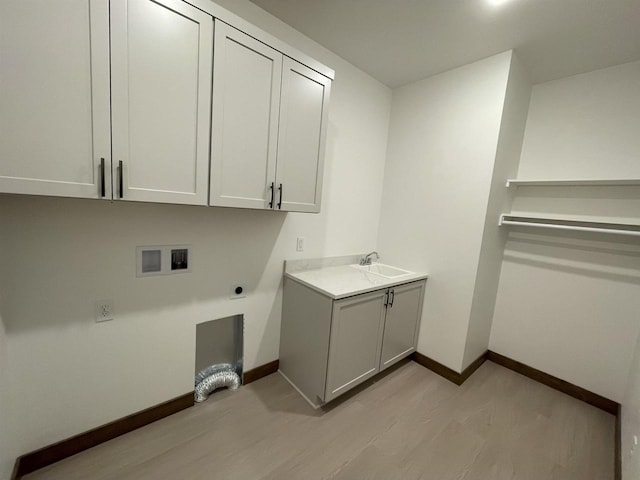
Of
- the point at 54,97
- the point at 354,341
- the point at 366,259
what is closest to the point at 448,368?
the point at 354,341

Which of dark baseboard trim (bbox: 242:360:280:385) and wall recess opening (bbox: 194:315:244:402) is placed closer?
wall recess opening (bbox: 194:315:244:402)

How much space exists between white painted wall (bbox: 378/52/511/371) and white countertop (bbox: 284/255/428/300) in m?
0.31

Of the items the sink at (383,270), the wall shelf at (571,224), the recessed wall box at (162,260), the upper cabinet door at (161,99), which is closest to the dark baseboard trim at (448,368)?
the sink at (383,270)

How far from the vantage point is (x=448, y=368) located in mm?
2330

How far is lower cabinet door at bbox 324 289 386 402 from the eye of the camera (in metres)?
1.79

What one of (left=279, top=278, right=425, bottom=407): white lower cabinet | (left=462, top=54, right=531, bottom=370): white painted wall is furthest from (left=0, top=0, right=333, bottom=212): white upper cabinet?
(left=462, top=54, right=531, bottom=370): white painted wall

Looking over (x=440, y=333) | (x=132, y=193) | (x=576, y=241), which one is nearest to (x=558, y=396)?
(x=440, y=333)

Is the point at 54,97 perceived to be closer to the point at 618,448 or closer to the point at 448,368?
the point at 448,368

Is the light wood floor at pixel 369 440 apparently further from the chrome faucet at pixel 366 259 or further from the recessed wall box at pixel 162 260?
the chrome faucet at pixel 366 259

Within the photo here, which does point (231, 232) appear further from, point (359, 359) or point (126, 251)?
point (359, 359)

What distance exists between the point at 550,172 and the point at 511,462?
2.27 meters

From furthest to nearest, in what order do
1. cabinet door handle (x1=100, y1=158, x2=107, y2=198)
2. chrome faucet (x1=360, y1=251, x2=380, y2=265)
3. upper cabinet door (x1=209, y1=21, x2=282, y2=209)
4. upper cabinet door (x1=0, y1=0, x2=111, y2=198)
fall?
chrome faucet (x1=360, y1=251, x2=380, y2=265)
upper cabinet door (x1=209, y1=21, x2=282, y2=209)
cabinet door handle (x1=100, y1=158, x2=107, y2=198)
upper cabinet door (x1=0, y1=0, x2=111, y2=198)

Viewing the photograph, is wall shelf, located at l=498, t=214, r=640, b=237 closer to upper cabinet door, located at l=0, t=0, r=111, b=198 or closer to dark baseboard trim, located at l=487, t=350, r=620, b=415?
dark baseboard trim, located at l=487, t=350, r=620, b=415

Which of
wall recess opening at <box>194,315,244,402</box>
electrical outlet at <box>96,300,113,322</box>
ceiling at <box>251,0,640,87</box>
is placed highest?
ceiling at <box>251,0,640,87</box>
